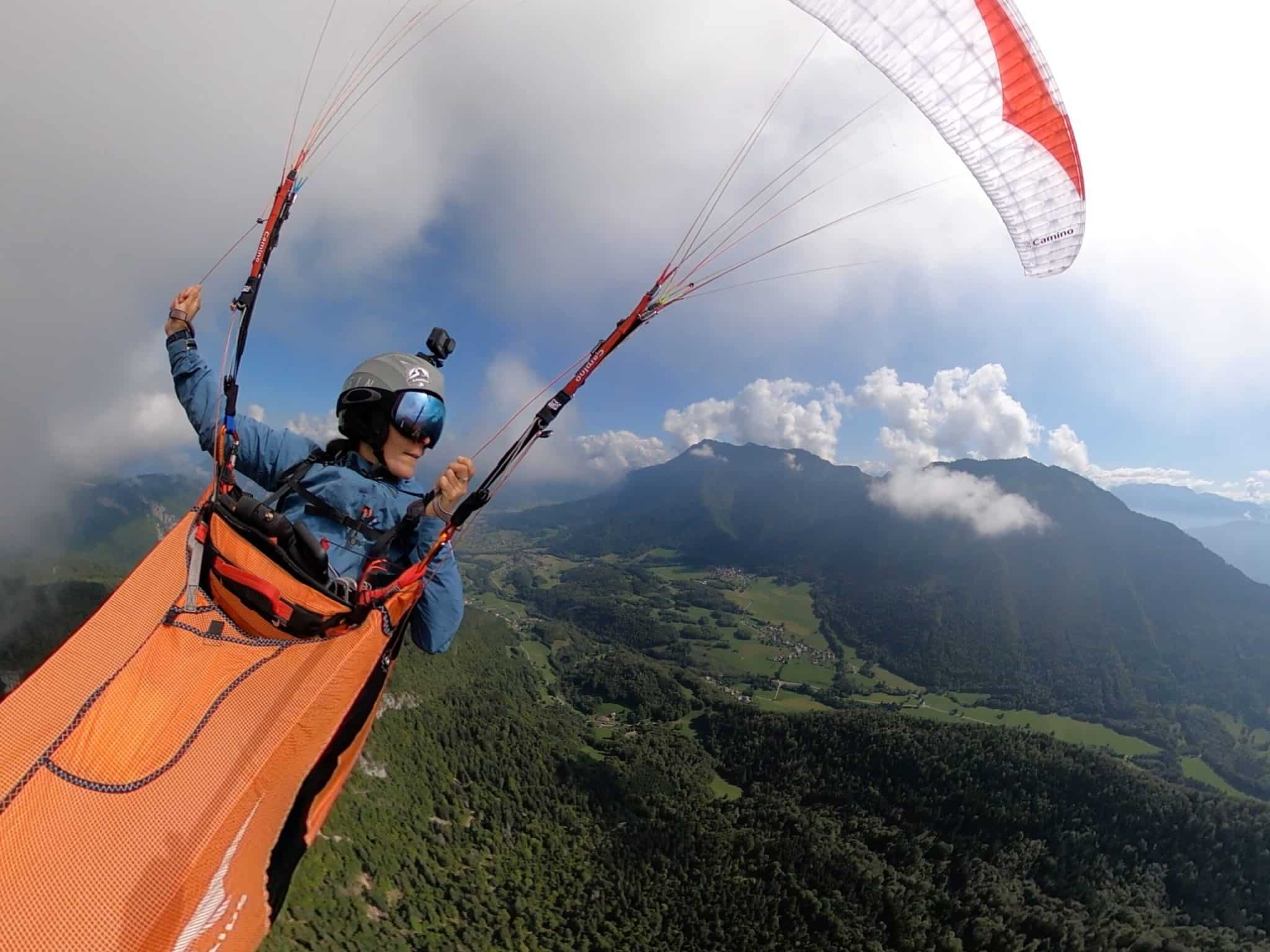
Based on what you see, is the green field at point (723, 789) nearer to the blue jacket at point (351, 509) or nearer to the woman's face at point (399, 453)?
the blue jacket at point (351, 509)

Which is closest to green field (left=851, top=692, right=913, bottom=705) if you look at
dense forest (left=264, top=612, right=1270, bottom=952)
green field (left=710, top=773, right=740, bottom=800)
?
dense forest (left=264, top=612, right=1270, bottom=952)

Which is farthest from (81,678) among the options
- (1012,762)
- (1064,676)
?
(1064,676)

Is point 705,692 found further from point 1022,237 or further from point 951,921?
point 1022,237

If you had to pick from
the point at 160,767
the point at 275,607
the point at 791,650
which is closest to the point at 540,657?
the point at 791,650

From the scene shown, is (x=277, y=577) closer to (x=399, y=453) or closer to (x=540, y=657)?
(x=399, y=453)

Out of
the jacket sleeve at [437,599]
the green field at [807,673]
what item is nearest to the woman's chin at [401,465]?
the jacket sleeve at [437,599]

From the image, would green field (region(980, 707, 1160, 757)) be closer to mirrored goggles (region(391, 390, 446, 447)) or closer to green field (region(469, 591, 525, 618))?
green field (region(469, 591, 525, 618))
